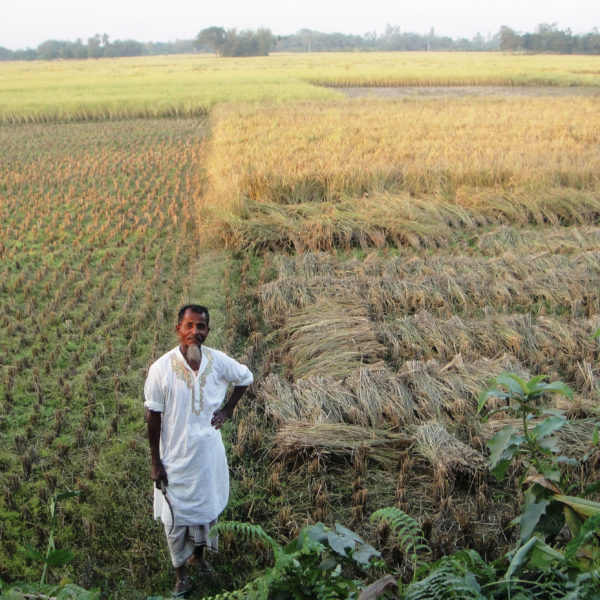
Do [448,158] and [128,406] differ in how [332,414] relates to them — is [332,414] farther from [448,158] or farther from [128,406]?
[448,158]

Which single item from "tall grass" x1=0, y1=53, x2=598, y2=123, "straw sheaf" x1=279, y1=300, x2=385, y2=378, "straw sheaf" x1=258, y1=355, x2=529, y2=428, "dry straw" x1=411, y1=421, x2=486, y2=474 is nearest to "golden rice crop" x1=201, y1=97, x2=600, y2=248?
"straw sheaf" x1=279, y1=300, x2=385, y2=378

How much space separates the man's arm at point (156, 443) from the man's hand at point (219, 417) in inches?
9.3

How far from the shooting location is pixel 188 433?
2592mm

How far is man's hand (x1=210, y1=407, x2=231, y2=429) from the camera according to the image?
107 inches

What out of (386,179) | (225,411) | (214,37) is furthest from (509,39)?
(225,411)

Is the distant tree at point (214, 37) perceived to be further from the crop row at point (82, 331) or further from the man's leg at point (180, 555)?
the man's leg at point (180, 555)

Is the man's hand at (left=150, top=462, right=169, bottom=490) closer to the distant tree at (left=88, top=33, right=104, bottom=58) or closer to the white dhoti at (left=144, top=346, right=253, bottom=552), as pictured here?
the white dhoti at (left=144, top=346, right=253, bottom=552)

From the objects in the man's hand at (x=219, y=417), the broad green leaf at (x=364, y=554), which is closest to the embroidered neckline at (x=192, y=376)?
the man's hand at (x=219, y=417)

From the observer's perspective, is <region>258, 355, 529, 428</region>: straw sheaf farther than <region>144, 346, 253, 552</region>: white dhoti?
Yes

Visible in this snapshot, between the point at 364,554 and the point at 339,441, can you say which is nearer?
the point at 364,554

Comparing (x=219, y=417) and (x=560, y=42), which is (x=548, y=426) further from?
(x=560, y=42)

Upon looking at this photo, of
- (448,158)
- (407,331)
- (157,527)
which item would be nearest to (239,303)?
(407,331)

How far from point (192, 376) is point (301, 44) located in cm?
13234

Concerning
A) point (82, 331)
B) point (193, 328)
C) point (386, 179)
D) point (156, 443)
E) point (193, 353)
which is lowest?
point (82, 331)
